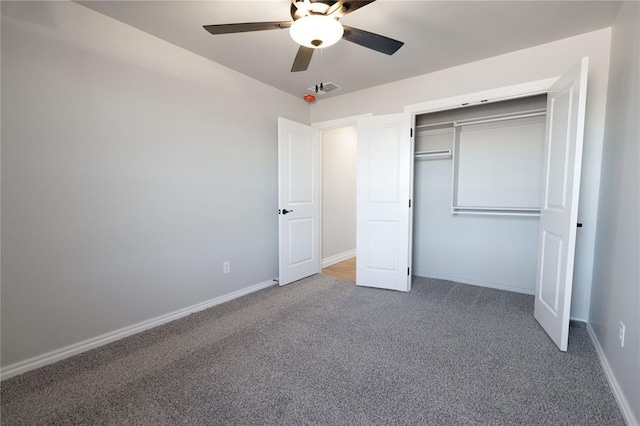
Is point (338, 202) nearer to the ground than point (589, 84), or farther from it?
nearer to the ground

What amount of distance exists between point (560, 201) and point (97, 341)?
145 inches

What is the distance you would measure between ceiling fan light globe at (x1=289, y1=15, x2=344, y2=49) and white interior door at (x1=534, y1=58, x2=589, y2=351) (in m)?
1.71

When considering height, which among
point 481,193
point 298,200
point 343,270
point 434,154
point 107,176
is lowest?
point 343,270

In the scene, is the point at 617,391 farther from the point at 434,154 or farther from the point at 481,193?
the point at 434,154

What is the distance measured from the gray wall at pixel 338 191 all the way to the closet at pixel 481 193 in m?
1.33

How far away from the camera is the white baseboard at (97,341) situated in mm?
A: 1822

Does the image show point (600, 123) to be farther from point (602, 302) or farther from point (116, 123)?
point (116, 123)

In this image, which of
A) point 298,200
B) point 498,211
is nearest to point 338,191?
point 298,200

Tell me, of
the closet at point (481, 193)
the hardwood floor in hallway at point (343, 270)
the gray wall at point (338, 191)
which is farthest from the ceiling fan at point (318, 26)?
the hardwood floor in hallway at point (343, 270)

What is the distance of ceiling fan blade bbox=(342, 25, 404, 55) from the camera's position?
171cm

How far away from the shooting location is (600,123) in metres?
2.32

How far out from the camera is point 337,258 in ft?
15.8

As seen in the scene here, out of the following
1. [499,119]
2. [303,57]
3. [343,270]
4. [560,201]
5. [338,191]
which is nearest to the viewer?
[303,57]

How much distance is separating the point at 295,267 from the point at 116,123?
2426 mm
